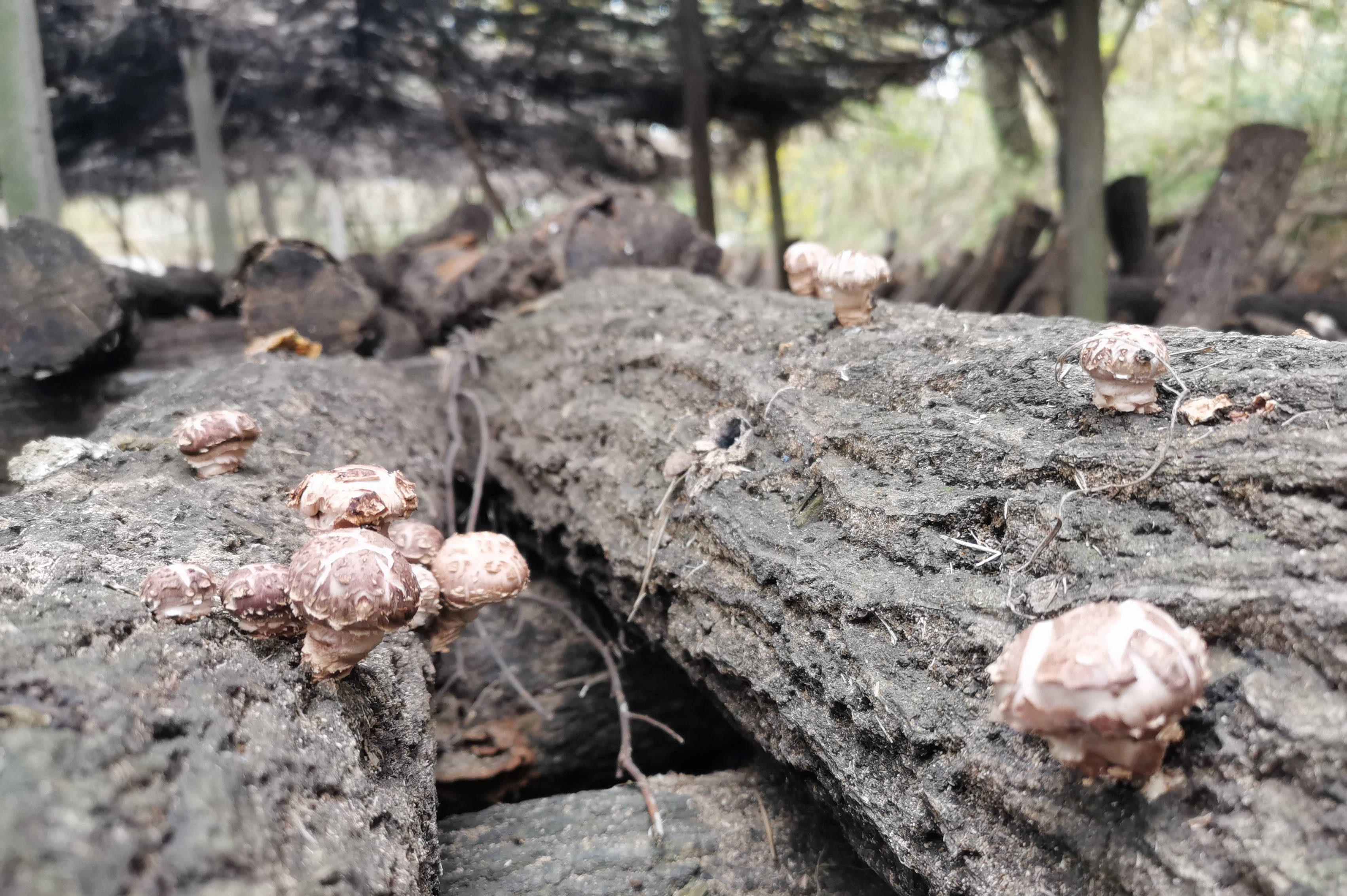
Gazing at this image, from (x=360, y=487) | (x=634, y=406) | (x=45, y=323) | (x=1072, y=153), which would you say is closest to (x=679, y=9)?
(x=1072, y=153)

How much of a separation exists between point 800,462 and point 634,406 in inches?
35.1

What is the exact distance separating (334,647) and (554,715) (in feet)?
5.18

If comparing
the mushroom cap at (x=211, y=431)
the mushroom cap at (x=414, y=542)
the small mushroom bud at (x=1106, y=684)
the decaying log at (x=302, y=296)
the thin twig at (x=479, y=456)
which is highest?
the decaying log at (x=302, y=296)

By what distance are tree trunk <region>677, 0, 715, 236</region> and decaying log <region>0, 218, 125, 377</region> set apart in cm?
397

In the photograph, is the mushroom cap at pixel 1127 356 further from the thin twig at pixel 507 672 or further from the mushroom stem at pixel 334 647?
the thin twig at pixel 507 672

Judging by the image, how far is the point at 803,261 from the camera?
2871 millimetres

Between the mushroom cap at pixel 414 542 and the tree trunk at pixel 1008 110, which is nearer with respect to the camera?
the mushroom cap at pixel 414 542

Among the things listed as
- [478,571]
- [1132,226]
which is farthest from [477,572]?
[1132,226]

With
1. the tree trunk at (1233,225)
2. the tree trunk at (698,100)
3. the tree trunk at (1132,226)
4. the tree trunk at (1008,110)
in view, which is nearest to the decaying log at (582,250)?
the tree trunk at (698,100)

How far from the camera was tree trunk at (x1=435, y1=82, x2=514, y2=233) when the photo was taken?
20.6ft

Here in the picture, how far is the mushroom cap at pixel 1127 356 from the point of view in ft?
5.17

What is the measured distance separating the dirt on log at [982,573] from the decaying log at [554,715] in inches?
21.2

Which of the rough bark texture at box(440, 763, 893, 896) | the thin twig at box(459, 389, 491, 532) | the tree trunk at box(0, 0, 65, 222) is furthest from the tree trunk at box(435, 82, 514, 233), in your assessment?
the rough bark texture at box(440, 763, 893, 896)

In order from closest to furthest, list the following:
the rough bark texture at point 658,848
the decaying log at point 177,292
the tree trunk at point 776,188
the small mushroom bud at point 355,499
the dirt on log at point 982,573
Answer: the dirt on log at point 982,573
the small mushroom bud at point 355,499
the rough bark texture at point 658,848
the decaying log at point 177,292
the tree trunk at point 776,188
